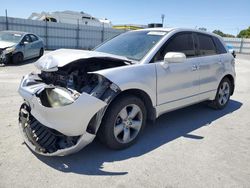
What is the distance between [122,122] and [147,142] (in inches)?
24.5

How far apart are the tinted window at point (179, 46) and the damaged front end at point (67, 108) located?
840mm

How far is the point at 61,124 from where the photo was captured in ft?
9.52

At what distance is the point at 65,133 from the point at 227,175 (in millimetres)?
2034

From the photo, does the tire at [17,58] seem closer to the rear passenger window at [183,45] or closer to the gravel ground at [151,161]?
the gravel ground at [151,161]

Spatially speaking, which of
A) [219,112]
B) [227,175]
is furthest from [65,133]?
[219,112]

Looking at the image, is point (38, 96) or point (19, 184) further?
point (38, 96)

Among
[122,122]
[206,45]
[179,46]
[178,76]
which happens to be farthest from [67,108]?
[206,45]

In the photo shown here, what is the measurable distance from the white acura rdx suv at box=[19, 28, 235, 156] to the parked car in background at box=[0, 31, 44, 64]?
7603 millimetres

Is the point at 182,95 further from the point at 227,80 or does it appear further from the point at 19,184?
the point at 19,184

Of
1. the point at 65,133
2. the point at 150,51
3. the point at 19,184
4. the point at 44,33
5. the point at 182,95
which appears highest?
the point at 44,33

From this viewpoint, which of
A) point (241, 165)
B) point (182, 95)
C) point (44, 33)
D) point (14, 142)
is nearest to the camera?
point (241, 165)

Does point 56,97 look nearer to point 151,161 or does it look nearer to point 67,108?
point 67,108

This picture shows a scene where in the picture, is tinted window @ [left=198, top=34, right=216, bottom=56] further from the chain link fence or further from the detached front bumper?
the chain link fence

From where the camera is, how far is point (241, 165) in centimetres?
321
